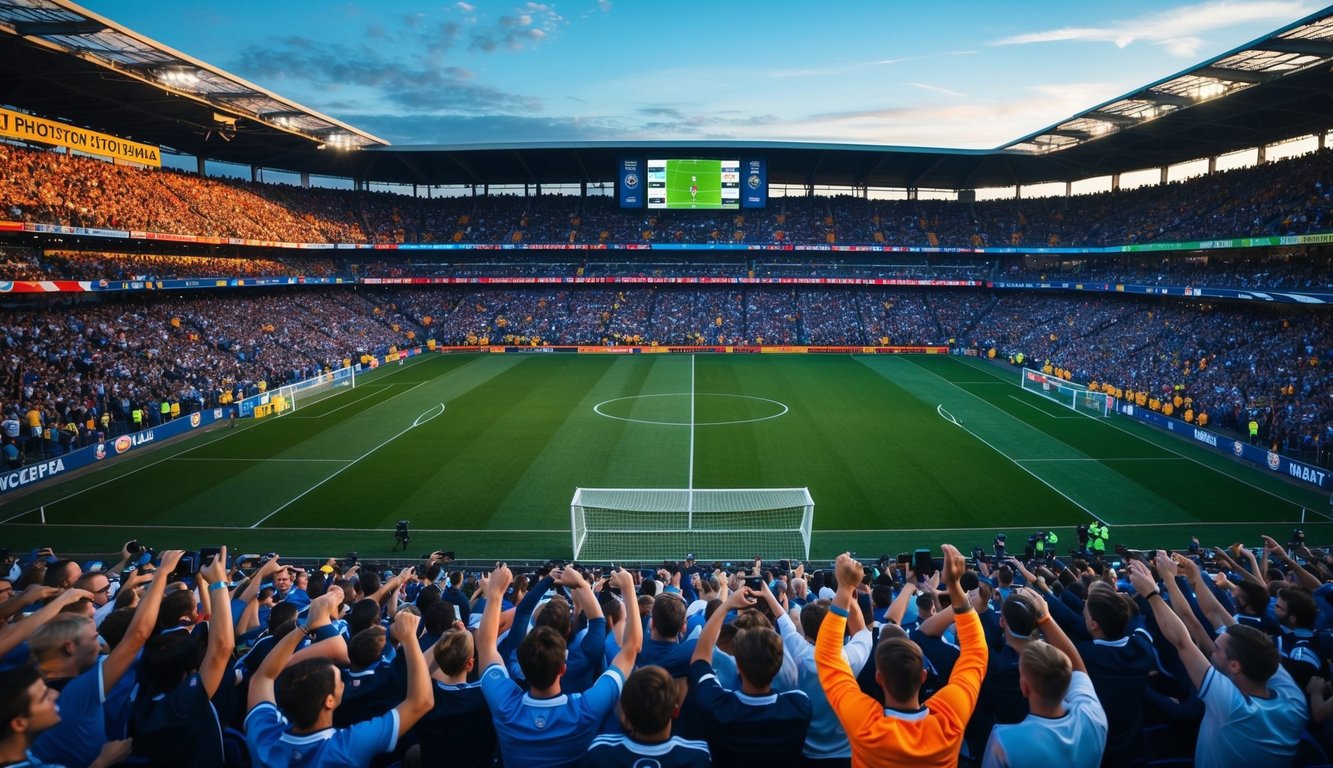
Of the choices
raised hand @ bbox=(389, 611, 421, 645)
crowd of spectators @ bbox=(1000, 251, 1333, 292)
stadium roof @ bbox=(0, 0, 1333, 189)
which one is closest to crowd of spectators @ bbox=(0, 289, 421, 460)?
stadium roof @ bbox=(0, 0, 1333, 189)

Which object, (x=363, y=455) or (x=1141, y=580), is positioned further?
(x=363, y=455)

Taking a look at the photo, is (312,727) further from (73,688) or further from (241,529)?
(241,529)

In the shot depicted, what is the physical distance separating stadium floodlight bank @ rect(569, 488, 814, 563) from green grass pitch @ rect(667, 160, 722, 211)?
46.0 meters

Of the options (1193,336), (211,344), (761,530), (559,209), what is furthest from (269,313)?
(1193,336)

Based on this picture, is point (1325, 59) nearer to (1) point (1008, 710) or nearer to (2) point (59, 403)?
(1) point (1008, 710)

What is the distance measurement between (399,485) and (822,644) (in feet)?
77.7

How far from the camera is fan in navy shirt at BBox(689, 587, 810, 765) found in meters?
3.90

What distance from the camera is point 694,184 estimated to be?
2549 inches

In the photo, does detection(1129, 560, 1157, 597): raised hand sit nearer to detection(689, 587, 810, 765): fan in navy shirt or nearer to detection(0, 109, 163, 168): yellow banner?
detection(689, 587, 810, 765): fan in navy shirt

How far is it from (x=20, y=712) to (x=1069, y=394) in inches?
1744

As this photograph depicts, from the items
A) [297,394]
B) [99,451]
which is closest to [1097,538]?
[99,451]

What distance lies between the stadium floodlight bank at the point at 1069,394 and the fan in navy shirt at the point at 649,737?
3790 cm

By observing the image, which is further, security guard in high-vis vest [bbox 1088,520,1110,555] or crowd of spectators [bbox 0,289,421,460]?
crowd of spectators [bbox 0,289,421,460]

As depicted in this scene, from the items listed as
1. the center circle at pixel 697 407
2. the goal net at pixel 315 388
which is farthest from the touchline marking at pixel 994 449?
the goal net at pixel 315 388
